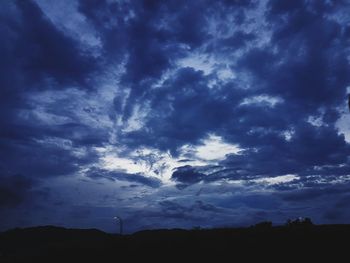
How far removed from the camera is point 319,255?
20422mm

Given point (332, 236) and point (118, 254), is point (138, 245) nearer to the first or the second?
point (118, 254)

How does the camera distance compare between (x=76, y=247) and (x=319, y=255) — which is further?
(x=76, y=247)

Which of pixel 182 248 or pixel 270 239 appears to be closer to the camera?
pixel 270 239

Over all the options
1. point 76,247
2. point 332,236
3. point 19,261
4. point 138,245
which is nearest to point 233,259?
point 332,236

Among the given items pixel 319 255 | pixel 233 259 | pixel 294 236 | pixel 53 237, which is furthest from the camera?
pixel 53 237

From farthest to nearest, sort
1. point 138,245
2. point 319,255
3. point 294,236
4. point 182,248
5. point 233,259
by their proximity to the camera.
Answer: point 138,245
point 182,248
point 294,236
point 233,259
point 319,255

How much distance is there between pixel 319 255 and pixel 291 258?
174 centimetres

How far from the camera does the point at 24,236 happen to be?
18862cm

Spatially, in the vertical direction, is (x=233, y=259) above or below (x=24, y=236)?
below

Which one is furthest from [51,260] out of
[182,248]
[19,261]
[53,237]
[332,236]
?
[53,237]

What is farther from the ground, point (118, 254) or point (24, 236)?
point (24, 236)

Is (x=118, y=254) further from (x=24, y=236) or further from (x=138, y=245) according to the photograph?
(x=24, y=236)

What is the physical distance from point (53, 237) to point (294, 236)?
183m

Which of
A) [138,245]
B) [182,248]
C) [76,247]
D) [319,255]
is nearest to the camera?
[319,255]
